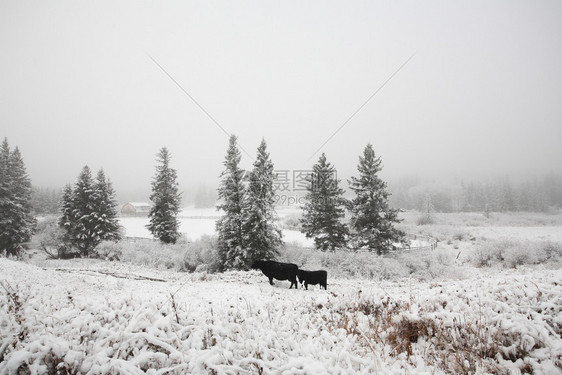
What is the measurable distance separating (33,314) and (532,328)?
24.6 ft

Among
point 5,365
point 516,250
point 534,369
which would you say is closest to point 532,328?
point 534,369

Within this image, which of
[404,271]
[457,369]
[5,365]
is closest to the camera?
[5,365]

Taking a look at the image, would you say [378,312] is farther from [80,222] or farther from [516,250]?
[80,222]

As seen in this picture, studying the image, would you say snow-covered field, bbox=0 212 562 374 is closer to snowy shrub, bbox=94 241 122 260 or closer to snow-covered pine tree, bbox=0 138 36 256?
snowy shrub, bbox=94 241 122 260

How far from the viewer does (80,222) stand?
98.3 ft

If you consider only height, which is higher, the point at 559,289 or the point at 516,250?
the point at 559,289

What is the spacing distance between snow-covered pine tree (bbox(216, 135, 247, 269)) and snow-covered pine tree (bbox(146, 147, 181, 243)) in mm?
10722

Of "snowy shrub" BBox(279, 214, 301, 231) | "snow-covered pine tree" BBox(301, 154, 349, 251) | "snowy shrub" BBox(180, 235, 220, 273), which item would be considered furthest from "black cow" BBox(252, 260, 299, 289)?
"snowy shrub" BBox(279, 214, 301, 231)

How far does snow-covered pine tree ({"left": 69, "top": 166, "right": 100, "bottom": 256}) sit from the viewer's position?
97.8ft

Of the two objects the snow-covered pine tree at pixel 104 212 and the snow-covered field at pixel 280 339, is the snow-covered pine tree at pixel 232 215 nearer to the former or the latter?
the snow-covered field at pixel 280 339

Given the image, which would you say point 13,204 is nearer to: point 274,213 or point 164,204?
point 164,204

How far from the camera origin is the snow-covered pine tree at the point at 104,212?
30.6m

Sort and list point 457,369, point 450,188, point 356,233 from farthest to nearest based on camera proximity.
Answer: point 450,188 → point 356,233 → point 457,369

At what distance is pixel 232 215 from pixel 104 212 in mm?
20839
